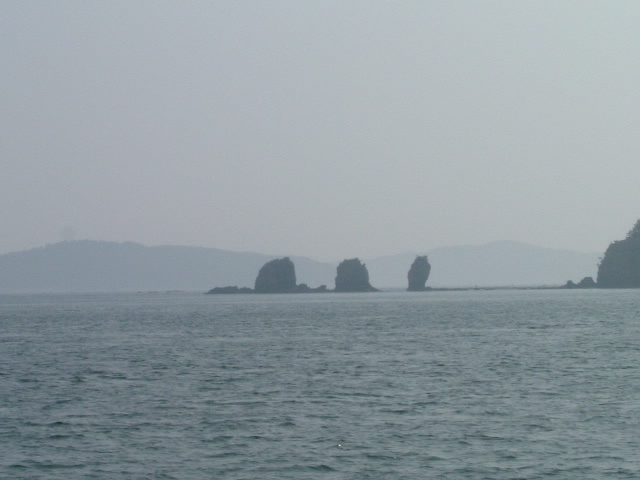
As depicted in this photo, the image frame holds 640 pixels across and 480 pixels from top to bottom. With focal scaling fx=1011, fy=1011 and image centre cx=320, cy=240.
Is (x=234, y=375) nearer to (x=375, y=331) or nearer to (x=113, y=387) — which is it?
(x=113, y=387)

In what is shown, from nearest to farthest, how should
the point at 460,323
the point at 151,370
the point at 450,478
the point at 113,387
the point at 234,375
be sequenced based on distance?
the point at 450,478
the point at 113,387
the point at 234,375
the point at 151,370
the point at 460,323

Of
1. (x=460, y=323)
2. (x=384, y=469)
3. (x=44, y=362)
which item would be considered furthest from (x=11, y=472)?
(x=460, y=323)

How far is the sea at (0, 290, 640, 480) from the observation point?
27.1m

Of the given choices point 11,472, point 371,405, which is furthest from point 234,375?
point 11,472

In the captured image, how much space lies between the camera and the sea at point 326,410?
27125 mm

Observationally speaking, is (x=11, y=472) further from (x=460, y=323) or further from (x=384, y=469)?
(x=460, y=323)

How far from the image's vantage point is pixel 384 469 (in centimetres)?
2656

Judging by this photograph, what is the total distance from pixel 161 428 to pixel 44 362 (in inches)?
1012

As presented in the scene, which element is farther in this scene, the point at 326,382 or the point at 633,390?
the point at 326,382

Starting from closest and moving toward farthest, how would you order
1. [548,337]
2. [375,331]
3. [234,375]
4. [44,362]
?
[234,375], [44,362], [548,337], [375,331]

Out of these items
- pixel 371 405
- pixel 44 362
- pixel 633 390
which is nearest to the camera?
pixel 371 405

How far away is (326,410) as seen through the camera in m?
35.6

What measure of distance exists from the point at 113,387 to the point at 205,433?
42.7 ft

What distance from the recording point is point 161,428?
107ft
